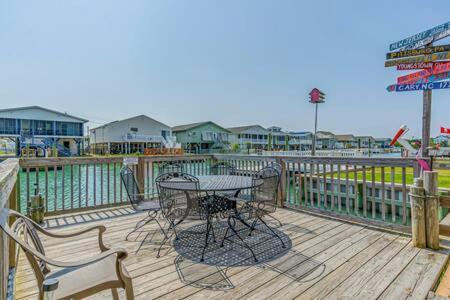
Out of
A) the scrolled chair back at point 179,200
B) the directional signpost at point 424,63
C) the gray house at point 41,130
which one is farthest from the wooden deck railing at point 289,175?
the gray house at point 41,130

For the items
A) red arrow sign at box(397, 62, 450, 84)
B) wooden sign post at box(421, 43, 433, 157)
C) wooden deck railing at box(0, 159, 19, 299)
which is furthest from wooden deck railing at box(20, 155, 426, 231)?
wooden deck railing at box(0, 159, 19, 299)

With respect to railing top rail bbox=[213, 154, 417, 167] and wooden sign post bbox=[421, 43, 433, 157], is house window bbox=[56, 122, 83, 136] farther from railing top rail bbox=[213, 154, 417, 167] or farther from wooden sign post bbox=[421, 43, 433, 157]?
wooden sign post bbox=[421, 43, 433, 157]

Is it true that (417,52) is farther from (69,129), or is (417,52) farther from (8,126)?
(69,129)

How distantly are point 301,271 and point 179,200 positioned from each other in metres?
Answer: 1.44

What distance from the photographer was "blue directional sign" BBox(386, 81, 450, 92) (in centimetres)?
272

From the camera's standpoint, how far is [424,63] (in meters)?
2.82

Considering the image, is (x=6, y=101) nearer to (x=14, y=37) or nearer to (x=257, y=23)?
(x=14, y=37)

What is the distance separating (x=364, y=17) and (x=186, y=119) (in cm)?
3622

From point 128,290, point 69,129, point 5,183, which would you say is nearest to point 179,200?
point 128,290

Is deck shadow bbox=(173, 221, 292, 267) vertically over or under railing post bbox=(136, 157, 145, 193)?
under

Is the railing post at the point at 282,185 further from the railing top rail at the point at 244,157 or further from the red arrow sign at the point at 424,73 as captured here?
the red arrow sign at the point at 424,73

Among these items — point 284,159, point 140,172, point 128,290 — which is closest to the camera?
point 128,290

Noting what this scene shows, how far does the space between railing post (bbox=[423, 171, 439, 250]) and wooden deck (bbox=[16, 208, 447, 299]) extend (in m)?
0.13

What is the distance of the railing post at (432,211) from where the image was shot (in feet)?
8.59
